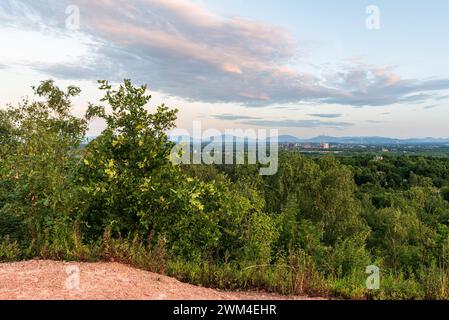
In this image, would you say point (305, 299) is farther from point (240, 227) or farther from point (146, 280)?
point (240, 227)

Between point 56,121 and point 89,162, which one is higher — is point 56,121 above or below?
above

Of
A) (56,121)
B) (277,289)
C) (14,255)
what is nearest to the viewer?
(277,289)

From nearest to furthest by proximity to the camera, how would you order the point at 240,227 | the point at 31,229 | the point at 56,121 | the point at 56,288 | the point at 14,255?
the point at 56,288 < the point at 14,255 < the point at 31,229 < the point at 240,227 < the point at 56,121

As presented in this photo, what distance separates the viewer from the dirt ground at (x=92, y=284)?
5.49m

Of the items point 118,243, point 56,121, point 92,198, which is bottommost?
point 118,243

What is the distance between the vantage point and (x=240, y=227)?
13086 mm

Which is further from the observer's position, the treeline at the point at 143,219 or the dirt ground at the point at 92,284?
the treeline at the point at 143,219

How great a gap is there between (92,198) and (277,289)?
15.9 feet

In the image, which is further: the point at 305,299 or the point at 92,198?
the point at 92,198

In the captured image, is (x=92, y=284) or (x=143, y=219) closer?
(x=92, y=284)

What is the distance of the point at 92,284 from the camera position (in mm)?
5859

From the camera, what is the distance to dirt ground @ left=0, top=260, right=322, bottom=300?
5492mm

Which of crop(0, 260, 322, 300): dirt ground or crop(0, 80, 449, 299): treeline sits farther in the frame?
crop(0, 80, 449, 299): treeline
